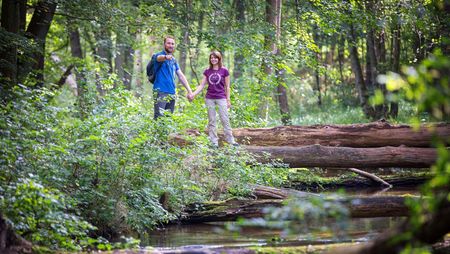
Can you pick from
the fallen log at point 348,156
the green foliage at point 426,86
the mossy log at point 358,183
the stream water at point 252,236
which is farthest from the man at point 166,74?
the green foliage at point 426,86

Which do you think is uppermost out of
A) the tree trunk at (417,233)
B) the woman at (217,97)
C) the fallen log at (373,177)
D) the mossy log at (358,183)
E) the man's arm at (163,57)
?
the man's arm at (163,57)

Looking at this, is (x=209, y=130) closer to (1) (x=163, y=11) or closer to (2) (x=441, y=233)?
(1) (x=163, y=11)

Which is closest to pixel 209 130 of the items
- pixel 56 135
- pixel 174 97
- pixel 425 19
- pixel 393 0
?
pixel 174 97

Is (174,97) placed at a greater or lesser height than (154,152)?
greater

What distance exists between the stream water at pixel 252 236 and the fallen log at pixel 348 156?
3743 millimetres

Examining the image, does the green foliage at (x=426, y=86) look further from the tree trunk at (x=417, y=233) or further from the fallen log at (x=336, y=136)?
the fallen log at (x=336, y=136)

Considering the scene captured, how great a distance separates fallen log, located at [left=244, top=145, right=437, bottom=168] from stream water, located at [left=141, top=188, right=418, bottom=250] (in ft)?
12.3

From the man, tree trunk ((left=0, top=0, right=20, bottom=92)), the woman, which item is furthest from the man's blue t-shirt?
tree trunk ((left=0, top=0, right=20, bottom=92))

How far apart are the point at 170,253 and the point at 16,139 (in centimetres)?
281

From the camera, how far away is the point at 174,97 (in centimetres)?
1228

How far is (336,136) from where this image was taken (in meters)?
14.0

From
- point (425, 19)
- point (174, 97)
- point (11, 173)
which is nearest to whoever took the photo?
point (11, 173)

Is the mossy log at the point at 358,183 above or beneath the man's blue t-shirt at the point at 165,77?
beneath

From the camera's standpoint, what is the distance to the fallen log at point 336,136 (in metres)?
13.8
